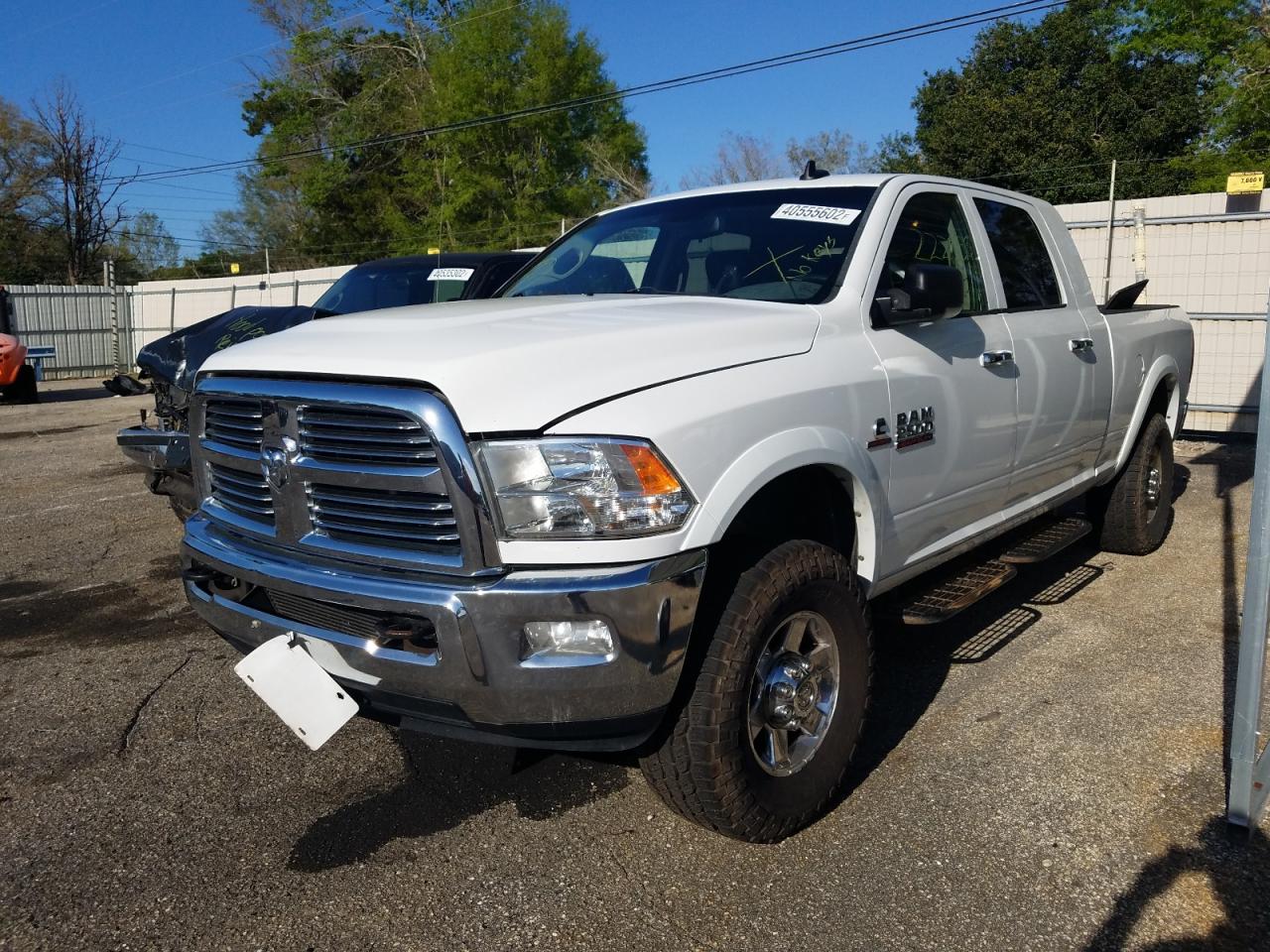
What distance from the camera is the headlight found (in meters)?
2.40

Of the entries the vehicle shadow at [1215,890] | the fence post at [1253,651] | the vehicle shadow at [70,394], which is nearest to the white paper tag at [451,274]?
the fence post at [1253,651]

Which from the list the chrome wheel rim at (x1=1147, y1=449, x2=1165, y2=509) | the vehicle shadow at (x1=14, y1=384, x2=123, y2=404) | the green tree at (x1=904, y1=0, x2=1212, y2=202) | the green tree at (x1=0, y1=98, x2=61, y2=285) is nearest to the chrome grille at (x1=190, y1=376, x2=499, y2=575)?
the chrome wheel rim at (x1=1147, y1=449, x2=1165, y2=509)

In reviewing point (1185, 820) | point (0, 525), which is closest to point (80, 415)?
point (0, 525)

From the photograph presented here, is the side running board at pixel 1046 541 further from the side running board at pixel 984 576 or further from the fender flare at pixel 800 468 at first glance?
the fender flare at pixel 800 468

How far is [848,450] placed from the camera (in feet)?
9.96

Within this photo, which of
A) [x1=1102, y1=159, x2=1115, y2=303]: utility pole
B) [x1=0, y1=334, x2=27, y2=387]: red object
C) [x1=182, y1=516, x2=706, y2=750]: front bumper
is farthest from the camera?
[x1=0, y1=334, x2=27, y2=387]: red object

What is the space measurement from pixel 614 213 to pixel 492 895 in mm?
2939

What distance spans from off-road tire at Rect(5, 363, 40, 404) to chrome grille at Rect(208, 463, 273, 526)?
50.9 ft

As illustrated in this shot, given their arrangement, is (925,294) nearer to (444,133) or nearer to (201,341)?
(201,341)

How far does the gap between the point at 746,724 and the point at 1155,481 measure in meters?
4.27

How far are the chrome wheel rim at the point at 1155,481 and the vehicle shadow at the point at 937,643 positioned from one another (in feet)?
1.51

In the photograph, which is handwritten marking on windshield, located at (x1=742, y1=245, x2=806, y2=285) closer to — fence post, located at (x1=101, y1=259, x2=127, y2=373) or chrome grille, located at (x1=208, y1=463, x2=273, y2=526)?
chrome grille, located at (x1=208, y1=463, x2=273, y2=526)

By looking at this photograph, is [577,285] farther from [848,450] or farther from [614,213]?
[848,450]

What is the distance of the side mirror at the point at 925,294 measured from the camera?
3299 mm
